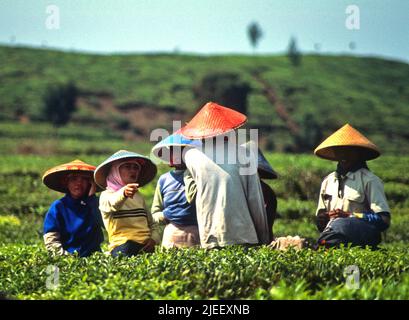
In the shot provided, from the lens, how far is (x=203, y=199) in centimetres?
757

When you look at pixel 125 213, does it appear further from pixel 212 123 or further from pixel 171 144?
pixel 212 123

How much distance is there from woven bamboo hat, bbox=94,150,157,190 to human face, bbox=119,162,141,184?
0.35ft

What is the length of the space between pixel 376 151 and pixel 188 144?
2.34m

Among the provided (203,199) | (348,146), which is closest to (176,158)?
(203,199)

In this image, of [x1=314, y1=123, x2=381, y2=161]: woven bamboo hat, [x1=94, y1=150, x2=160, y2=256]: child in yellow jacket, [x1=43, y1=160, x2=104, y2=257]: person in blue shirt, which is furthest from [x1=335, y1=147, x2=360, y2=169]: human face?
[x1=43, y1=160, x2=104, y2=257]: person in blue shirt

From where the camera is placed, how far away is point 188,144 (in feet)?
25.8

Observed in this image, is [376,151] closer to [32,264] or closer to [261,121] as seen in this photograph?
[32,264]

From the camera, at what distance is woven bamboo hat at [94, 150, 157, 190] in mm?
7859

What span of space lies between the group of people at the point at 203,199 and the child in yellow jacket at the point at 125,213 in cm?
1

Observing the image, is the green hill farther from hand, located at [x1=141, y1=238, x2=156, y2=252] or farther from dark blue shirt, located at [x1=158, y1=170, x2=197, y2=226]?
hand, located at [x1=141, y1=238, x2=156, y2=252]

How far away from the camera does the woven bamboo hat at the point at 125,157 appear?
786 cm

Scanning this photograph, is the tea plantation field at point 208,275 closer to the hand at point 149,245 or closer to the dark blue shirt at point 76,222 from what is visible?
the dark blue shirt at point 76,222

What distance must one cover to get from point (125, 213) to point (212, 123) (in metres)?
1.40
